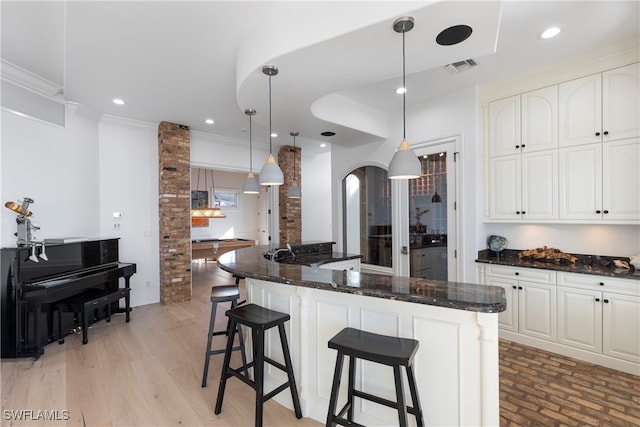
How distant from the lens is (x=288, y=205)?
20.6 ft

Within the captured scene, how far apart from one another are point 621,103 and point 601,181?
2.41 ft

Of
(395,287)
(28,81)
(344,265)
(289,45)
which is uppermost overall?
(28,81)

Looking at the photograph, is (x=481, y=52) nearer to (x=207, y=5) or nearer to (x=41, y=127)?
(x=207, y=5)

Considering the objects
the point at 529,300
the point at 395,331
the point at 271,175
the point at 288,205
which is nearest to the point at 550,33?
the point at 529,300

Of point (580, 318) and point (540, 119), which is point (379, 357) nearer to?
point (580, 318)

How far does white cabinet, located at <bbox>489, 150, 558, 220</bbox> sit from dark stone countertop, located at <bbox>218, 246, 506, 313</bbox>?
2113 mm

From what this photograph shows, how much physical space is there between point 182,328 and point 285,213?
3.10 metres

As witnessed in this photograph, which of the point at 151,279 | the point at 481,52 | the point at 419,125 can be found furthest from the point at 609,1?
the point at 151,279

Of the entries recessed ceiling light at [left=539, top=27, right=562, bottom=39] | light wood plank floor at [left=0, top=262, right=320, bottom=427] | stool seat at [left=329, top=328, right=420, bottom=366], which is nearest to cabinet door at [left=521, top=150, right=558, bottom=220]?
recessed ceiling light at [left=539, top=27, right=562, bottom=39]

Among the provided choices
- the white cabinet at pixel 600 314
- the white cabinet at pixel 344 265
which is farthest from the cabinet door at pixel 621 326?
the white cabinet at pixel 344 265

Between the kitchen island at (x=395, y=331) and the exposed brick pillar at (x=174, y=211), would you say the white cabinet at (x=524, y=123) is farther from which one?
the exposed brick pillar at (x=174, y=211)

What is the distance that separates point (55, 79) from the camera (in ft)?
10.8

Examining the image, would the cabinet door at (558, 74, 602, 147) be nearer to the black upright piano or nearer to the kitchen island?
the kitchen island

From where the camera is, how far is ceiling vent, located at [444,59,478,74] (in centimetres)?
293
